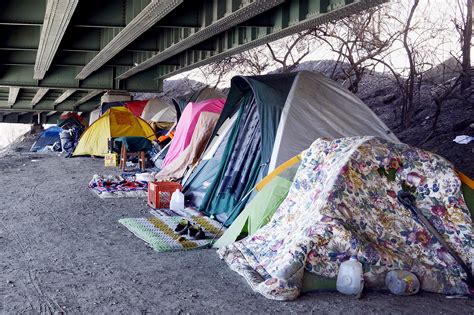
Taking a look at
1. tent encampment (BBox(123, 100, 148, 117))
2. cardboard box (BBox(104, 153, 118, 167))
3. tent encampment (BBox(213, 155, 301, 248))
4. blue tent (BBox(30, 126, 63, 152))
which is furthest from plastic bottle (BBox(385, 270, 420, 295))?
blue tent (BBox(30, 126, 63, 152))

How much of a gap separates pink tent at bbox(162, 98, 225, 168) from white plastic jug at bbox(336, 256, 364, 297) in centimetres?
638

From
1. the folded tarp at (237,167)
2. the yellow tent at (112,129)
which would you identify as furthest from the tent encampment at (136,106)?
the folded tarp at (237,167)

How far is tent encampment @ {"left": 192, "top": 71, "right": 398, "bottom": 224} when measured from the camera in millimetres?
7180

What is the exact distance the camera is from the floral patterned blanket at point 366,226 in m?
4.48

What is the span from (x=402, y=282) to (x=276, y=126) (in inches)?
129

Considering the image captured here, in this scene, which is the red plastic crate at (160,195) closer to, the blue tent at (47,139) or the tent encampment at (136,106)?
the tent encampment at (136,106)

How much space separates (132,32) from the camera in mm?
11781

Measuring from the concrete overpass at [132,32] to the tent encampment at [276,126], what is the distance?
153cm

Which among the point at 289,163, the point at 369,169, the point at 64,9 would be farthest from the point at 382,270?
the point at 64,9

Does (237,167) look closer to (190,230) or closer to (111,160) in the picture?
(190,230)

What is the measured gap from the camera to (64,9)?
9445 mm

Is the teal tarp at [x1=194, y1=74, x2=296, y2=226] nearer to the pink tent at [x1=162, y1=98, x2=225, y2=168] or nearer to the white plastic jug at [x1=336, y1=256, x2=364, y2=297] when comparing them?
the pink tent at [x1=162, y1=98, x2=225, y2=168]

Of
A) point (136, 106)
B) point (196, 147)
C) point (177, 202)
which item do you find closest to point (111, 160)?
point (196, 147)

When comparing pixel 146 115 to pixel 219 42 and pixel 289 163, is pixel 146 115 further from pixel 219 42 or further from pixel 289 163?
pixel 289 163
